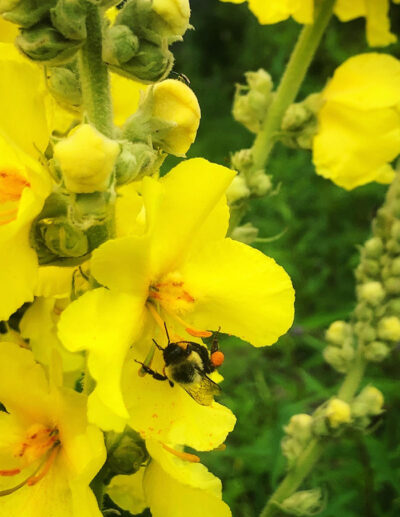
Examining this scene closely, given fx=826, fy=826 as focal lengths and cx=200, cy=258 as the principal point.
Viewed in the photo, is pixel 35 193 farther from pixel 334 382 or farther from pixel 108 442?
pixel 334 382

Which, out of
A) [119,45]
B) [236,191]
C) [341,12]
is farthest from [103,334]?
[341,12]

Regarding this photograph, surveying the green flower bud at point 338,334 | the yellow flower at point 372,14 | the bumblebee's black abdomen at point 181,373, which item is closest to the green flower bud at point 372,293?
the green flower bud at point 338,334

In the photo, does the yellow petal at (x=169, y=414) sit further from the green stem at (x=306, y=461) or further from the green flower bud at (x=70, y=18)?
the green stem at (x=306, y=461)

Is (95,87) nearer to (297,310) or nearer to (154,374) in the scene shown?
(154,374)

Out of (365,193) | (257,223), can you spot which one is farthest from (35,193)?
(365,193)

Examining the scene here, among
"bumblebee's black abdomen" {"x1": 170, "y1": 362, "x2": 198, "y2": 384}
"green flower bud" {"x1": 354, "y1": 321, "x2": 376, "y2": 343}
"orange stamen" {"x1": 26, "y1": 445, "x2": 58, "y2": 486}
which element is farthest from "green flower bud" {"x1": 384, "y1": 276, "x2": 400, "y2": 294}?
"orange stamen" {"x1": 26, "y1": 445, "x2": 58, "y2": 486}

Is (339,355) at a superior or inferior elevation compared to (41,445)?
inferior

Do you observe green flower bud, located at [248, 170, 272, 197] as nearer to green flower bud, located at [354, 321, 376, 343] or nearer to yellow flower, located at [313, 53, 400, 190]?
yellow flower, located at [313, 53, 400, 190]
